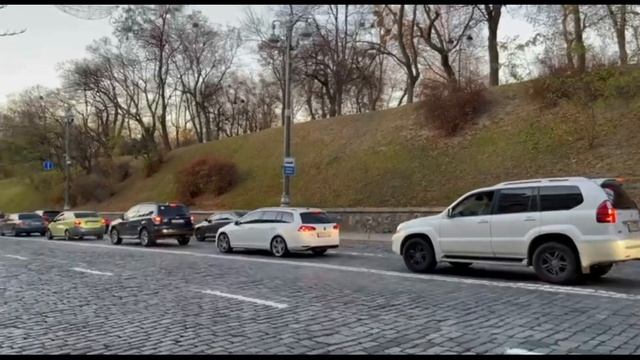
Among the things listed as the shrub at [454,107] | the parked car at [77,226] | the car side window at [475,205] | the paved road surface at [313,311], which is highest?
the shrub at [454,107]

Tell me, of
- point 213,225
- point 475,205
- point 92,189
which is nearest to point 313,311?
point 475,205

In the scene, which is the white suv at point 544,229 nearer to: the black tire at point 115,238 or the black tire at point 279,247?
the black tire at point 279,247

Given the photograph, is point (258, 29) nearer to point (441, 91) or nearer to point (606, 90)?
point (441, 91)

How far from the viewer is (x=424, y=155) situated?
3139 cm

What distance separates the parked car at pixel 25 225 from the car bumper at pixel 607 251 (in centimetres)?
3198

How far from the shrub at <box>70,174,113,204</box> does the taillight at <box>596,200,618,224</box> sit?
47627mm

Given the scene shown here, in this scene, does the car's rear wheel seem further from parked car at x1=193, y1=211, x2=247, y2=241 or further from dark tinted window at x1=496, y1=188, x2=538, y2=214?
dark tinted window at x1=496, y1=188, x2=538, y2=214

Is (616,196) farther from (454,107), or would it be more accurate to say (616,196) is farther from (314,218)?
(454,107)

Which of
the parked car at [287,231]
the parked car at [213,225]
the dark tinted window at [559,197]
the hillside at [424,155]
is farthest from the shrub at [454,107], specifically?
the dark tinted window at [559,197]

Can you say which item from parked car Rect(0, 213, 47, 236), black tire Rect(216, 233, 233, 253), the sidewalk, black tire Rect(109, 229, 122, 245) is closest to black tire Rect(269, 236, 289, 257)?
black tire Rect(216, 233, 233, 253)

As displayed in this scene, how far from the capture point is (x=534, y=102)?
30.7 metres

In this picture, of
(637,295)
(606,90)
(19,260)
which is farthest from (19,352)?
(606,90)

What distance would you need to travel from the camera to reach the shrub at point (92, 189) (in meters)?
51.6

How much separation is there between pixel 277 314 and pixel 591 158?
824 inches
